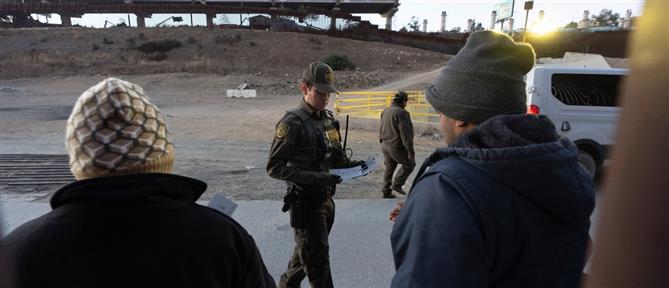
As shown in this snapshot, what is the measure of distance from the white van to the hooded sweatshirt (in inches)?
233

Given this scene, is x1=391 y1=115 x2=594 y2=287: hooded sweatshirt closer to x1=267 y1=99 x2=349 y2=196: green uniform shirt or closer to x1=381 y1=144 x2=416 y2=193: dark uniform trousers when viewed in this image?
x1=267 y1=99 x2=349 y2=196: green uniform shirt

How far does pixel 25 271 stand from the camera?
114cm

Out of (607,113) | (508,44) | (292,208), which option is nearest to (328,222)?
(292,208)

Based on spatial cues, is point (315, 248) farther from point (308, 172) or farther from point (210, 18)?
point (210, 18)

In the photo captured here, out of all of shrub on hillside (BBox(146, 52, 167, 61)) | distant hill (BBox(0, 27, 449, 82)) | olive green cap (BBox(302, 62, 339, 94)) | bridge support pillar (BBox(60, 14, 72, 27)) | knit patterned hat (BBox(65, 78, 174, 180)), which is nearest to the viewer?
knit patterned hat (BBox(65, 78, 174, 180))

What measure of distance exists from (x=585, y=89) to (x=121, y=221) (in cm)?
776

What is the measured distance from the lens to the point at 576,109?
6.75 metres

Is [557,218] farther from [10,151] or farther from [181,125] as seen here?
[181,125]

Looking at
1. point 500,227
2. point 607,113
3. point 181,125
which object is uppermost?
point 500,227

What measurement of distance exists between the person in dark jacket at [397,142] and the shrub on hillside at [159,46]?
145ft

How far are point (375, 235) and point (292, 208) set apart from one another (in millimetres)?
1616

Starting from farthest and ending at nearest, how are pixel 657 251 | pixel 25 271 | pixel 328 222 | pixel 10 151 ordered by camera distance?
pixel 10 151 < pixel 328 222 < pixel 25 271 < pixel 657 251

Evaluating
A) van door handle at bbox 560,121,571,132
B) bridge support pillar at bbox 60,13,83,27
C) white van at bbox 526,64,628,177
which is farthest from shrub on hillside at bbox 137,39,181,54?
van door handle at bbox 560,121,571,132

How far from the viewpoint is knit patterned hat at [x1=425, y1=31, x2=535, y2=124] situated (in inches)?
53.5
